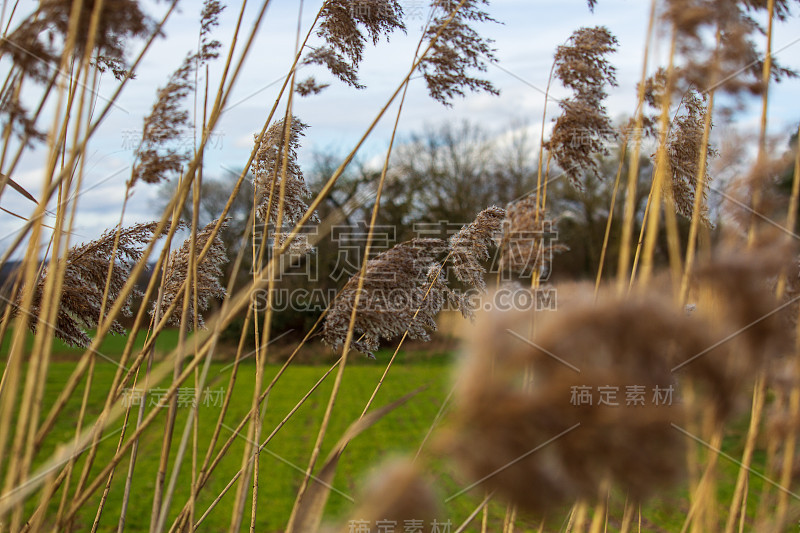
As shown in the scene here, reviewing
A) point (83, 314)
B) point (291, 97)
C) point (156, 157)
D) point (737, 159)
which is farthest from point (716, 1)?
point (83, 314)

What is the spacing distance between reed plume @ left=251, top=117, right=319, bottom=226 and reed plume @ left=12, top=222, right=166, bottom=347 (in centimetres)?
43

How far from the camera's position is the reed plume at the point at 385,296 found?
1.92 meters

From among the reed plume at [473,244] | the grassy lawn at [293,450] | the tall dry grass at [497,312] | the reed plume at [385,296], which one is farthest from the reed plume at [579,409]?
the grassy lawn at [293,450]

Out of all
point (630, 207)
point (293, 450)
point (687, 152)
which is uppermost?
point (687, 152)

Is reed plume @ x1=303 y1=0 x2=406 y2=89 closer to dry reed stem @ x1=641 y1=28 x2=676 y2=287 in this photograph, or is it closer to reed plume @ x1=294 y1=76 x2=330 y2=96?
reed plume @ x1=294 y1=76 x2=330 y2=96

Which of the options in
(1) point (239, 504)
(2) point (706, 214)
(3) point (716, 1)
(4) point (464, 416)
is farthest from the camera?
(2) point (706, 214)

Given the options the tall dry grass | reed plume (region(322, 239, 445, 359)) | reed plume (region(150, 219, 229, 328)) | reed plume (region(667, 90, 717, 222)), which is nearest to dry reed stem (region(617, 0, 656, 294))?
the tall dry grass

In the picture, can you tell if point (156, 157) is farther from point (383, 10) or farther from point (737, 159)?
point (737, 159)

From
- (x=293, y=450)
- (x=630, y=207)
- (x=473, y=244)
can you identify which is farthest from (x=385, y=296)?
(x=293, y=450)

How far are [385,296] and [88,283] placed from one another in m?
1.08

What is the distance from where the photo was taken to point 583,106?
213 cm

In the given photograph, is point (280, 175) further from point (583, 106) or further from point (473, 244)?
point (583, 106)

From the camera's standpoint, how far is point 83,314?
6.66 feet

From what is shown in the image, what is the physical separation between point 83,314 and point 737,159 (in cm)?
207
